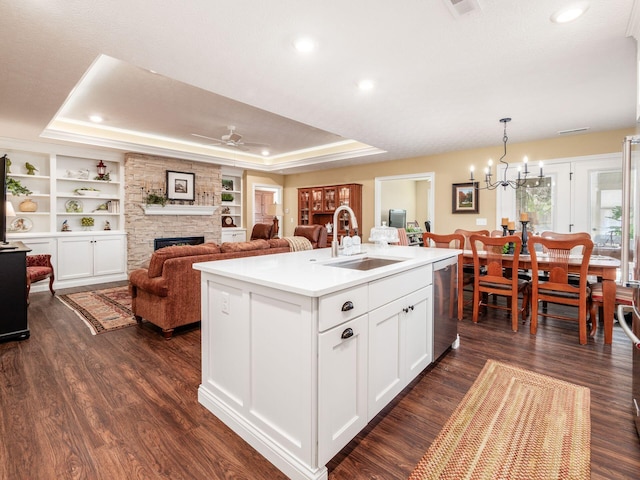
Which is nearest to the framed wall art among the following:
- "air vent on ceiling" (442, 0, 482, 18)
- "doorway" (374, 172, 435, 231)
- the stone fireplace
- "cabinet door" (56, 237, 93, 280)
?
"doorway" (374, 172, 435, 231)

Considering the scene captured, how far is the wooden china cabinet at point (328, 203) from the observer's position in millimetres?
7223

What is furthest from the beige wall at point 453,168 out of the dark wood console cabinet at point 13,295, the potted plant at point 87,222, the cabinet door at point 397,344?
the dark wood console cabinet at point 13,295

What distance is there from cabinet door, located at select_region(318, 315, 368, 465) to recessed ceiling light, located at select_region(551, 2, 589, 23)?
2.28 meters

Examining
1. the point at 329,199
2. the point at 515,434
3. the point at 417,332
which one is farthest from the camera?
the point at 329,199

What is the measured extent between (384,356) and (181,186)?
6211 millimetres

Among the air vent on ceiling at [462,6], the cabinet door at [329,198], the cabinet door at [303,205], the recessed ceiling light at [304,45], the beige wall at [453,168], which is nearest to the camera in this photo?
the air vent on ceiling at [462,6]

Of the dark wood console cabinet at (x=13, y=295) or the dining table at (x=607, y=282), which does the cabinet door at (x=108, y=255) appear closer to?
the dark wood console cabinet at (x=13, y=295)

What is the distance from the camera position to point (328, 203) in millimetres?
7645

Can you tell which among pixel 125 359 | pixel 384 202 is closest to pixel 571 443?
pixel 125 359

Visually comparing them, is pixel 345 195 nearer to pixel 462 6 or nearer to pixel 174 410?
pixel 462 6

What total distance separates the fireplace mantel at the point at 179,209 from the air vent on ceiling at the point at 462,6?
6.00m

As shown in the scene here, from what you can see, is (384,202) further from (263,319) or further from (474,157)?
(263,319)

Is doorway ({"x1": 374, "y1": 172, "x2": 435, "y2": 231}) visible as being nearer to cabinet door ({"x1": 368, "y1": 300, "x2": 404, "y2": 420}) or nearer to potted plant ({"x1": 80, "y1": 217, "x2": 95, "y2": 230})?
cabinet door ({"x1": 368, "y1": 300, "x2": 404, "y2": 420})

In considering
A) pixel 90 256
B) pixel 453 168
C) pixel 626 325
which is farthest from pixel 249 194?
pixel 626 325
